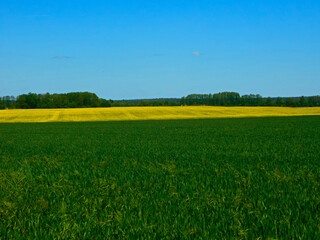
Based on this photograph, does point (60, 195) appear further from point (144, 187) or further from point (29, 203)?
point (144, 187)

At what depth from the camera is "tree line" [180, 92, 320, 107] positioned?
142575 mm

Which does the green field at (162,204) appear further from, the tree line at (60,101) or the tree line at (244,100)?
the tree line at (244,100)

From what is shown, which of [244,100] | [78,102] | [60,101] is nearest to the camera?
[60,101]

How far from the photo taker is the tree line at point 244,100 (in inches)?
5613

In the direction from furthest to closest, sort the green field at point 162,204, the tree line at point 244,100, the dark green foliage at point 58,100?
the tree line at point 244,100 < the dark green foliage at point 58,100 < the green field at point 162,204

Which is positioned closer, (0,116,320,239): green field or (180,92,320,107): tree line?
(0,116,320,239): green field

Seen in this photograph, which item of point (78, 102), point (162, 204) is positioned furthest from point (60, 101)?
point (162, 204)

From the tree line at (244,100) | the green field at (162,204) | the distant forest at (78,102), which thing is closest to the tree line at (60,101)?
the distant forest at (78,102)

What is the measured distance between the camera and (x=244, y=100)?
529 ft

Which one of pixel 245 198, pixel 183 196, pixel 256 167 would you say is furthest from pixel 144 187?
→ pixel 256 167

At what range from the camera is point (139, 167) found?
969 centimetres

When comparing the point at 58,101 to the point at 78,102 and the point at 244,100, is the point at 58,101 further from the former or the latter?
the point at 244,100

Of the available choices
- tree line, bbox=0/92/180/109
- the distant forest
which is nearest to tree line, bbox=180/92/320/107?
the distant forest

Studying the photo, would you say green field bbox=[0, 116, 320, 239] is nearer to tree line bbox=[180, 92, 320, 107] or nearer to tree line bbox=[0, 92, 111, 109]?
tree line bbox=[0, 92, 111, 109]
